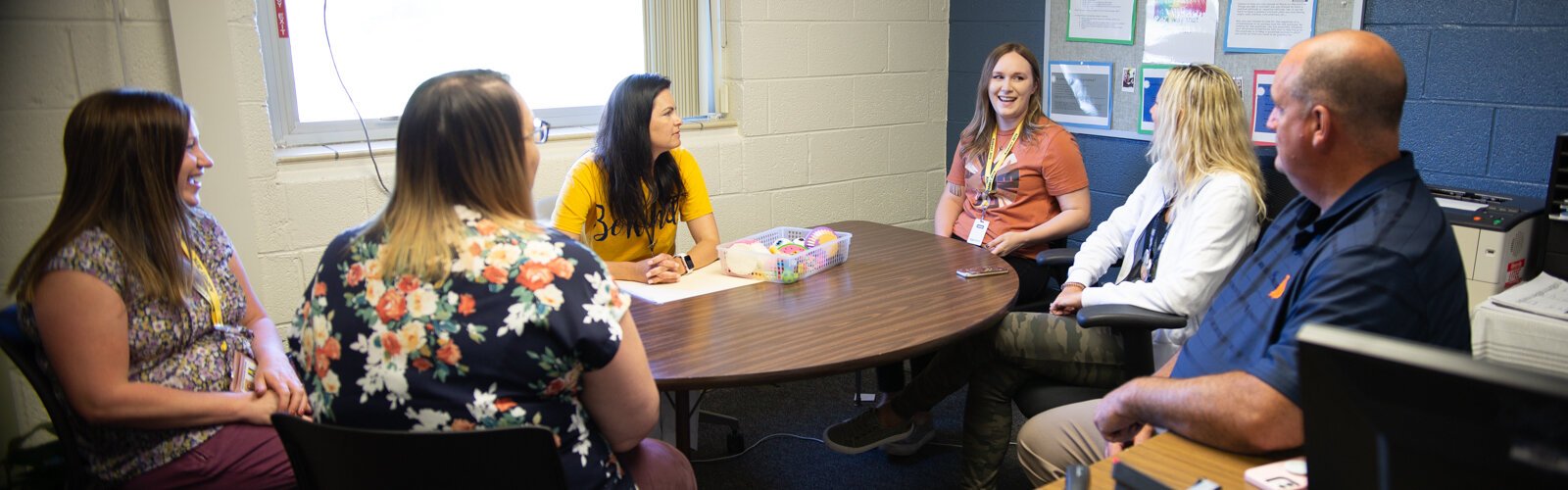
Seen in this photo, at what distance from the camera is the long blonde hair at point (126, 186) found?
1709 mm

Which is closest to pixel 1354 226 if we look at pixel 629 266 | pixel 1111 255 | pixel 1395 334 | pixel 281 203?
pixel 1395 334

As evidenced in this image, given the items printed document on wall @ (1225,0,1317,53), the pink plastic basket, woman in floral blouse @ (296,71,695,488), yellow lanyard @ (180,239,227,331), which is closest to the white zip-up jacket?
the pink plastic basket

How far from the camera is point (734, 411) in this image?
3.39m

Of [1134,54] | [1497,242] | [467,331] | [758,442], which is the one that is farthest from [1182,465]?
[1134,54]

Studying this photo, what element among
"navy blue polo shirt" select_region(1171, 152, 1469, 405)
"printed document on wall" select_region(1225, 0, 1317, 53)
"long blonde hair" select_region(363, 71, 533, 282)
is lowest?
"navy blue polo shirt" select_region(1171, 152, 1469, 405)

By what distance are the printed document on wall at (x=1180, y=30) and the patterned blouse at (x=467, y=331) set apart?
2456 mm

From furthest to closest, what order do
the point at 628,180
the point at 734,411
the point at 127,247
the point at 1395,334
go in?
the point at 734,411 → the point at 628,180 → the point at 127,247 → the point at 1395,334

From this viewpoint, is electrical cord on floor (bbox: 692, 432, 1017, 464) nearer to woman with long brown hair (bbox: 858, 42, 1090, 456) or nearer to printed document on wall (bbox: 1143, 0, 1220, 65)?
woman with long brown hair (bbox: 858, 42, 1090, 456)

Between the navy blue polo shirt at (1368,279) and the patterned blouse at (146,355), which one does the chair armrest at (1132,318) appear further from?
the patterned blouse at (146,355)

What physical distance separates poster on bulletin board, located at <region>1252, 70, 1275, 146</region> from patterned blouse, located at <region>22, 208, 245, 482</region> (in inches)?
110

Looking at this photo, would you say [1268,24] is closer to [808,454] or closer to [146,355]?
[808,454]

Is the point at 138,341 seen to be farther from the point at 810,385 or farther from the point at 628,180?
the point at 810,385

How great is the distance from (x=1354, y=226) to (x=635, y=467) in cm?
114

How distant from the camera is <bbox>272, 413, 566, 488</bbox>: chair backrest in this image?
130 cm
